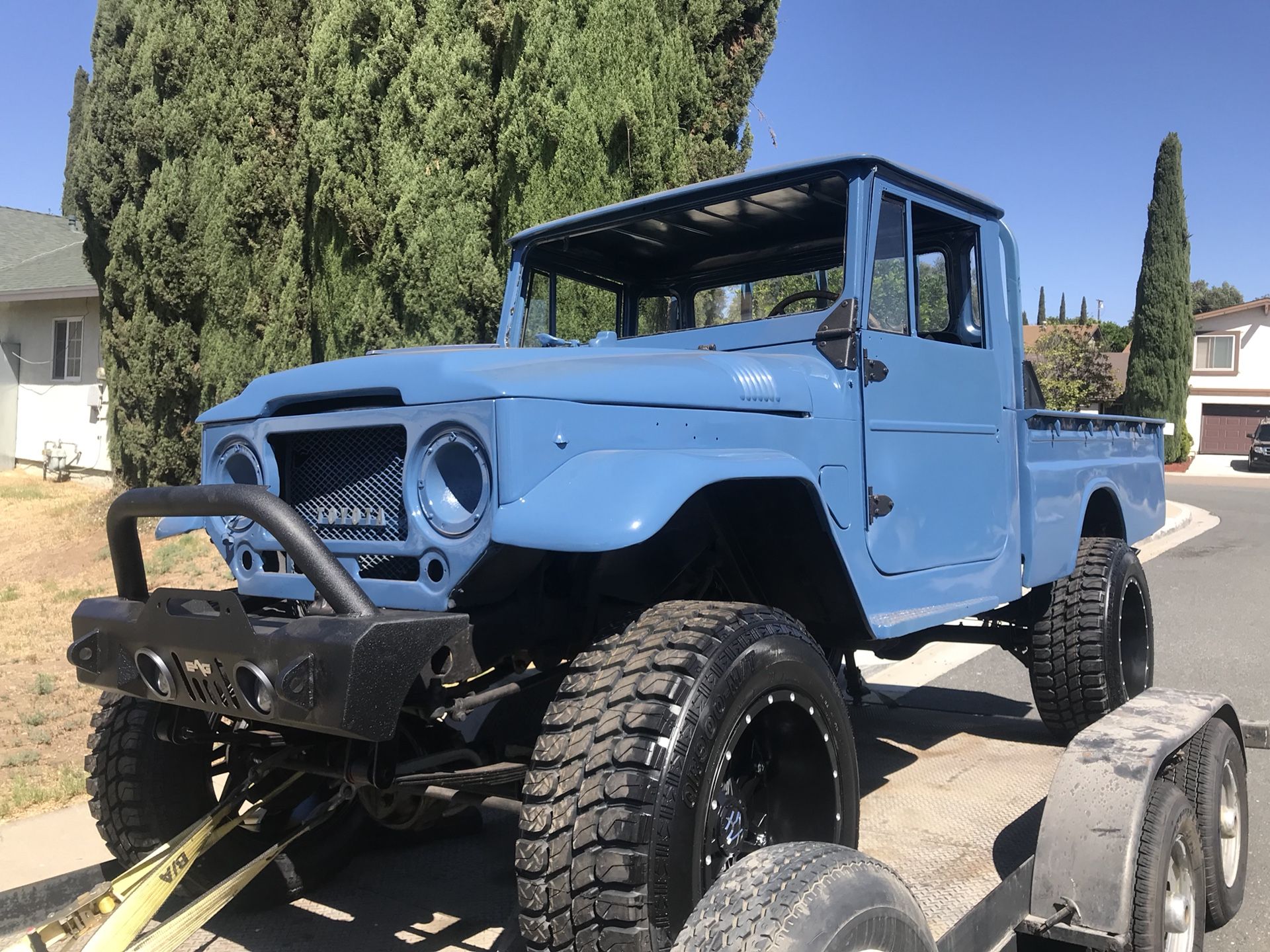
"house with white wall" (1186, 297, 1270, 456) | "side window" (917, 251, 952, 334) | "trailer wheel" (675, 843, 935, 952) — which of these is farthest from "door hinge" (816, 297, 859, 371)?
"house with white wall" (1186, 297, 1270, 456)

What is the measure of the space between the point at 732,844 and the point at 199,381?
395 inches

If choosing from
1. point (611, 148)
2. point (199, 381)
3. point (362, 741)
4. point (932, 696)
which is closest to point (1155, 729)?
point (362, 741)

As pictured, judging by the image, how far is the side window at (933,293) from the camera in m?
3.66

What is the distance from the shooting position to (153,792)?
113 inches

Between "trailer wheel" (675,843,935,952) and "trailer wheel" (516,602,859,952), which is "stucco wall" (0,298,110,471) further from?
"trailer wheel" (675,843,935,952)

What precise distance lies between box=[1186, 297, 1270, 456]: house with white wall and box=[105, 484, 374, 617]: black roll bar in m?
41.3

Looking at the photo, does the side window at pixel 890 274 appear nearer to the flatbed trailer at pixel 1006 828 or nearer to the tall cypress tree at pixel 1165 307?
the flatbed trailer at pixel 1006 828

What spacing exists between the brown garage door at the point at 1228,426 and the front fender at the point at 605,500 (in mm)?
41761

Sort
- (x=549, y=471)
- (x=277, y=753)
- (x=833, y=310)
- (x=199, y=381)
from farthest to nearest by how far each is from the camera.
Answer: (x=199, y=381) < (x=833, y=310) < (x=277, y=753) < (x=549, y=471)

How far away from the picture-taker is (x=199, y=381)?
10992 mm

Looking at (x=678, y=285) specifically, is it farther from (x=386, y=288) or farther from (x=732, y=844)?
(x=386, y=288)

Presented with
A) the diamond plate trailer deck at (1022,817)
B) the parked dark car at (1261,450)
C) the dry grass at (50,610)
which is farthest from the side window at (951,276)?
the parked dark car at (1261,450)

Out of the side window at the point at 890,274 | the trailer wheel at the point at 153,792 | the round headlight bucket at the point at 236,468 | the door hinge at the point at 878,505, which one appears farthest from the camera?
the side window at the point at 890,274

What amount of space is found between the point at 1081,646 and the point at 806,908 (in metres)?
3.03
